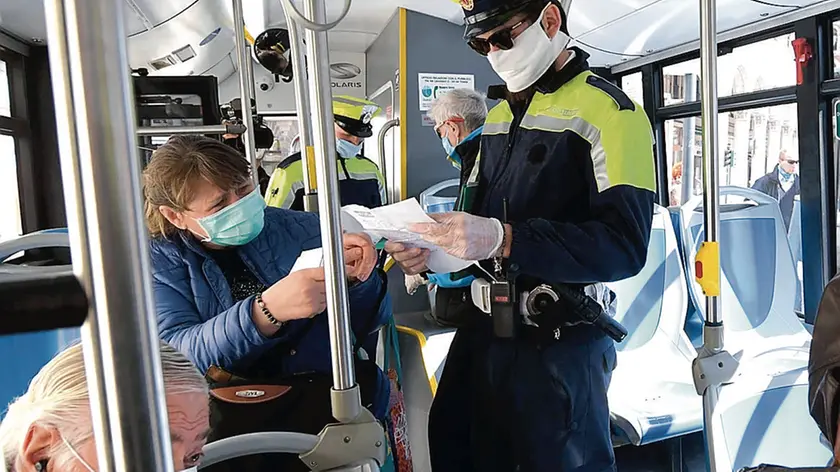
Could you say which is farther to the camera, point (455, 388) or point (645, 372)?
point (645, 372)

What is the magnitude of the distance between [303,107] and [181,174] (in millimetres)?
347

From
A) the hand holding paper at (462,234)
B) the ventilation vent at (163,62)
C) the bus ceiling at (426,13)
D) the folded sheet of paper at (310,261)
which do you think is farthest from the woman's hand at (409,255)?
the ventilation vent at (163,62)

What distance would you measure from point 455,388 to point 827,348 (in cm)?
101

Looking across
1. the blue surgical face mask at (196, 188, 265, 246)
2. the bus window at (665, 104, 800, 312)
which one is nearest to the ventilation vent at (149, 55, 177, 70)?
the blue surgical face mask at (196, 188, 265, 246)

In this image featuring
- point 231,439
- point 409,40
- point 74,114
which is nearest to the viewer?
point 74,114

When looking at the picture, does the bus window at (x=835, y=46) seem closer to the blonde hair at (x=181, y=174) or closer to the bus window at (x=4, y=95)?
the blonde hair at (x=181, y=174)

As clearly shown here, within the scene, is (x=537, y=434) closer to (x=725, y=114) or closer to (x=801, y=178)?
(x=801, y=178)

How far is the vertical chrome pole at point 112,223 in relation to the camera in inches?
14.9

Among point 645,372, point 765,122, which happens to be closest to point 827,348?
point 645,372

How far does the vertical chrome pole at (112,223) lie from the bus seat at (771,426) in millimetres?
2520

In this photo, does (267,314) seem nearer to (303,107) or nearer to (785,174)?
(303,107)

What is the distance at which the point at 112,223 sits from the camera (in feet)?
1.27

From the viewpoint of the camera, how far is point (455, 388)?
5.80 ft

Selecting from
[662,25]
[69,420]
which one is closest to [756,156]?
[662,25]
